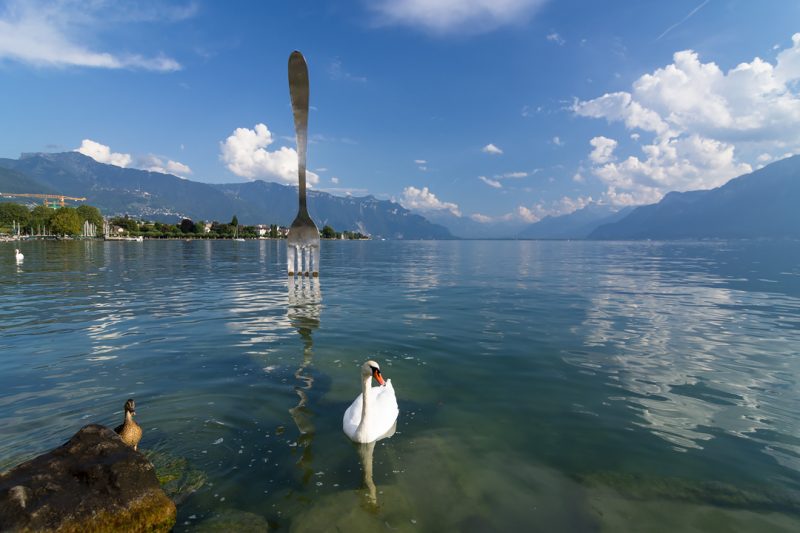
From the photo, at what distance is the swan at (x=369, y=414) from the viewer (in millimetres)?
9234

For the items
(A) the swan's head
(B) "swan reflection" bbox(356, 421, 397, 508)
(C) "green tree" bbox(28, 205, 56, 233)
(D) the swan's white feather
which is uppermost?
(C) "green tree" bbox(28, 205, 56, 233)

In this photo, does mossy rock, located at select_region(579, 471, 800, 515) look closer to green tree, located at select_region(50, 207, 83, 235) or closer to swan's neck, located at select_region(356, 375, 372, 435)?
swan's neck, located at select_region(356, 375, 372, 435)

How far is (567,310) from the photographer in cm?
2570

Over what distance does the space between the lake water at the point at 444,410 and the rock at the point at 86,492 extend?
817 millimetres

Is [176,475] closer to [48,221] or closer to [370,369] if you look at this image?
[370,369]

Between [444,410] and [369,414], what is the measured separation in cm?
286

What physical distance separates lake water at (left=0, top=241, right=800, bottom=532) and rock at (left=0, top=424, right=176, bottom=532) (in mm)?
817

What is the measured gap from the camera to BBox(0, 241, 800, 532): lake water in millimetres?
7285

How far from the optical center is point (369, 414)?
930 centimetres

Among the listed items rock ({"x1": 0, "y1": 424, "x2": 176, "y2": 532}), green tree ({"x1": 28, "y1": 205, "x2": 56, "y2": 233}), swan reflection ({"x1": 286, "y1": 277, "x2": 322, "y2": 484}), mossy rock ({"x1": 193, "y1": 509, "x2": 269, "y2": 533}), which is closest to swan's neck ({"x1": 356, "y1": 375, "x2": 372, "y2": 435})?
swan reflection ({"x1": 286, "y1": 277, "x2": 322, "y2": 484})

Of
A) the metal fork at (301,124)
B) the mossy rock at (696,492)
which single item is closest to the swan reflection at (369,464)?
the mossy rock at (696,492)

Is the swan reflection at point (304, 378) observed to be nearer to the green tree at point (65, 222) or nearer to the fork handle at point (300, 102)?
the fork handle at point (300, 102)

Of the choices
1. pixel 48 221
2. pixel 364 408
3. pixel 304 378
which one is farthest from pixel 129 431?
pixel 48 221

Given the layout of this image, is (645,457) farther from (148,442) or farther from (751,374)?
(148,442)
